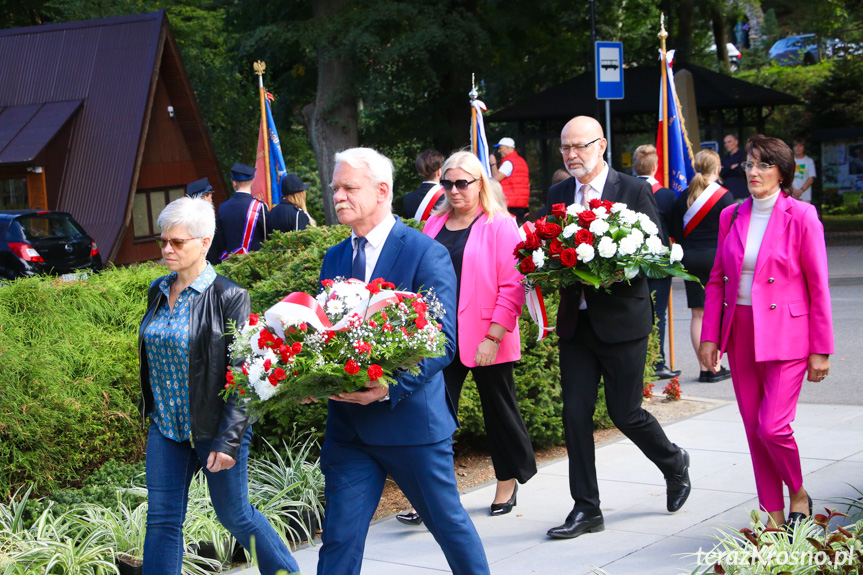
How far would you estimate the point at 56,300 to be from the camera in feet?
24.7

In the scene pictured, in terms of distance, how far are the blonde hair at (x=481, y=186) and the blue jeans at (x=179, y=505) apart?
197 centimetres

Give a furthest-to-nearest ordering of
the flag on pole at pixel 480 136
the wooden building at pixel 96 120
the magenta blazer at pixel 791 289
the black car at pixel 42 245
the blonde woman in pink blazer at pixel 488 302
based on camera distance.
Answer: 1. the wooden building at pixel 96 120
2. the black car at pixel 42 245
3. the flag on pole at pixel 480 136
4. the blonde woman in pink blazer at pixel 488 302
5. the magenta blazer at pixel 791 289

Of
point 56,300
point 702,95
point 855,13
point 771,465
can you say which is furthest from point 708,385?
point 855,13

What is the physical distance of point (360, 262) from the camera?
3.85m

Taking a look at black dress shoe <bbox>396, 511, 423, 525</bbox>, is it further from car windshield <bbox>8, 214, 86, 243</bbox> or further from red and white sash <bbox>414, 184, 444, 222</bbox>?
car windshield <bbox>8, 214, 86, 243</bbox>

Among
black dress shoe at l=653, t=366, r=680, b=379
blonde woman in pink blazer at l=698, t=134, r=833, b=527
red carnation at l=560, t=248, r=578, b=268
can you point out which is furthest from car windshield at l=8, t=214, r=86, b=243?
blonde woman in pink blazer at l=698, t=134, r=833, b=527

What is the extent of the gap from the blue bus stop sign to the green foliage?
7.48m

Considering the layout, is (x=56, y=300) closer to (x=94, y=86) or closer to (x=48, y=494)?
(x=48, y=494)

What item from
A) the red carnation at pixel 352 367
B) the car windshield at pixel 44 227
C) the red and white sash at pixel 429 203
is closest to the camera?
the red carnation at pixel 352 367

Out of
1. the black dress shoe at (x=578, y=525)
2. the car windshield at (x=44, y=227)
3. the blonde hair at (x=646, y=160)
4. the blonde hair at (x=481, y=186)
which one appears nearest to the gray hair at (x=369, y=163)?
the blonde hair at (x=481, y=186)

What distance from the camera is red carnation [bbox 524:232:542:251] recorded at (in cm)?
507

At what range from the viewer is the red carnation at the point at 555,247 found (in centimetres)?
497

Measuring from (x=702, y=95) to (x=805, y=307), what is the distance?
1868 cm

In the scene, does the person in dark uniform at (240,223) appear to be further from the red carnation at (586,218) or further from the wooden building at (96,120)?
the wooden building at (96,120)
